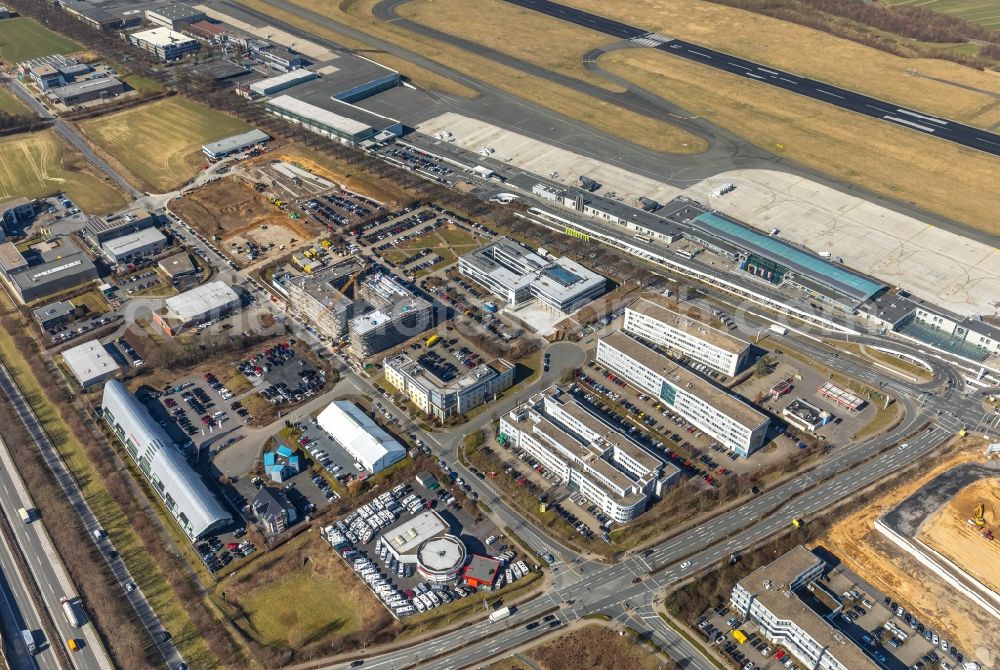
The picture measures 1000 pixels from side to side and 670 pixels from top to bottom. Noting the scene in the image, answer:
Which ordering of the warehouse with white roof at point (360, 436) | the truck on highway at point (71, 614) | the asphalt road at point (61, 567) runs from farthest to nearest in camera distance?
1. the warehouse with white roof at point (360, 436)
2. the truck on highway at point (71, 614)
3. the asphalt road at point (61, 567)

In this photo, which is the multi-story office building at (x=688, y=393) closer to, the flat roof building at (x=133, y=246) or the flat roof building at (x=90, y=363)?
the flat roof building at (x=90, y=363)

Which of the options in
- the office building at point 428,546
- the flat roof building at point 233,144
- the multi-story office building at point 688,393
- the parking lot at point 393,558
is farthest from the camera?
the flat roof building at point 233,144

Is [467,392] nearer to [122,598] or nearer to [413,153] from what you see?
[122,598]

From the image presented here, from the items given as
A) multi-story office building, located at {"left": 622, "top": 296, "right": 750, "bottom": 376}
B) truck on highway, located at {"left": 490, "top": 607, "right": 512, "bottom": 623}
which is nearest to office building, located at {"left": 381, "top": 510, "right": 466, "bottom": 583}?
truck on highway, located at {"left": 490, "top": 607, "right": 512, "bottom": 623}

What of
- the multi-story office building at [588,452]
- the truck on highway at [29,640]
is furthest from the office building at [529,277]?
the truck on highway at [29,640]

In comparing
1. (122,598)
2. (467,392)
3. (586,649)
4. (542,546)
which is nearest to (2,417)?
(122,598)

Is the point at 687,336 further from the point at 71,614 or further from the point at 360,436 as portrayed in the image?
the point at 71,614

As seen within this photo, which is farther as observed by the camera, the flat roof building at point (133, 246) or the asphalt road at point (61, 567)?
the flat roof building at point (133, 246)

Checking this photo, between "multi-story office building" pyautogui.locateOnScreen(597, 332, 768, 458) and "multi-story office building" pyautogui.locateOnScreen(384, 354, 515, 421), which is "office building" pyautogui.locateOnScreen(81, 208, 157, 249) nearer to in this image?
"multi-story office building" pyautogui.locateOnScreen(384, 354, 515, 421)
